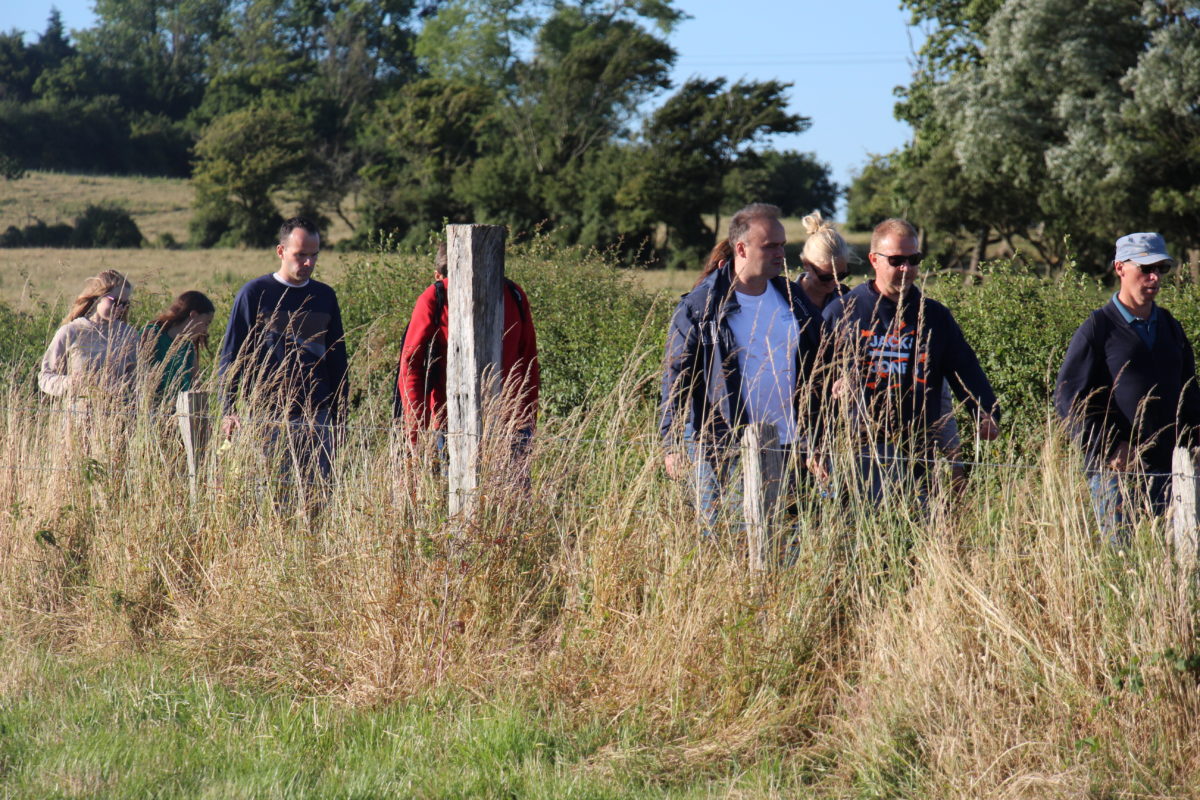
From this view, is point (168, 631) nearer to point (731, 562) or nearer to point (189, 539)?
point (189, 539)

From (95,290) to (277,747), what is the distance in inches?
137

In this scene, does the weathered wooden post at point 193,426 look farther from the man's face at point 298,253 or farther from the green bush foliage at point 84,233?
the green bush foliage at point 84,233

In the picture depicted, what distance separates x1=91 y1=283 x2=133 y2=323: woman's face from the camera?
6.36m

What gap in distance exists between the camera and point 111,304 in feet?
20.9

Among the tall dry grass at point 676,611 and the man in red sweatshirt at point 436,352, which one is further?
the man in red sweatshirt at point 436,352

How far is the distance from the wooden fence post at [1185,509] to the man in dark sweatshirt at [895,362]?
785 mm

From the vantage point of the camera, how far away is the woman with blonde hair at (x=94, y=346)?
6.01m

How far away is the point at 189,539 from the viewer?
5246 mm

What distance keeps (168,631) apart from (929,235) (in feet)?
113

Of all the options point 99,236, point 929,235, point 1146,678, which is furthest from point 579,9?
point 1146,678

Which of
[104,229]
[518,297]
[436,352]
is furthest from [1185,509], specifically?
[104,229]

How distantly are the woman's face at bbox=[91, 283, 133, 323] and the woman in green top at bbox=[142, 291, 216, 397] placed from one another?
0.19m

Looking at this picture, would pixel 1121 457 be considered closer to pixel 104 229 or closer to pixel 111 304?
pixel 111 304

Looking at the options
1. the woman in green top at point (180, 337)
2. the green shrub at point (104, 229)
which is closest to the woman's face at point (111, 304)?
the woman in green top at point (180, 337)
